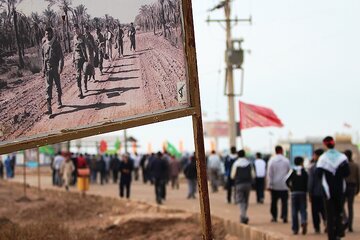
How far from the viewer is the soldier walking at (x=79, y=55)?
6.45 m

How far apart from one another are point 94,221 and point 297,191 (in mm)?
6469

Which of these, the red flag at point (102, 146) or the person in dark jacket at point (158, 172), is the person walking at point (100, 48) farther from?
the red flag at point (102, 146)

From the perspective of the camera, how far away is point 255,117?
2483cm

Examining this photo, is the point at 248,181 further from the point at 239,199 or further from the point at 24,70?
the point at 24,70

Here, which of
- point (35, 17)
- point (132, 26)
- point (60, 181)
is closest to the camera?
point (35, 17)

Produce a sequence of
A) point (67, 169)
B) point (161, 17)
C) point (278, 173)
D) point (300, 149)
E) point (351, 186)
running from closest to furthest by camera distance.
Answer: point (161, 17), point (351, 186), point (278, 173), point (300, 149), point (67, 169)

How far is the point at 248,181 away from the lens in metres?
15.0

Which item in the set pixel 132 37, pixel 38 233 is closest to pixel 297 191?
pixel 38 233

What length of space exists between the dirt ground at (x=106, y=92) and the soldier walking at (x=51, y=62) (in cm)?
4

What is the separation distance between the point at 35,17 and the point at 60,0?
0.25 meters

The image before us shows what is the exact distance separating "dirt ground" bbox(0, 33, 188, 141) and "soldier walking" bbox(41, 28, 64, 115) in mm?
38

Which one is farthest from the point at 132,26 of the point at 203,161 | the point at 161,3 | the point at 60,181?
the point at 60,181

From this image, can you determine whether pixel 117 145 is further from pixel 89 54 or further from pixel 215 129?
pixel 89 54

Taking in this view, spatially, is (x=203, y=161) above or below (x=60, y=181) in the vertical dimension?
above
